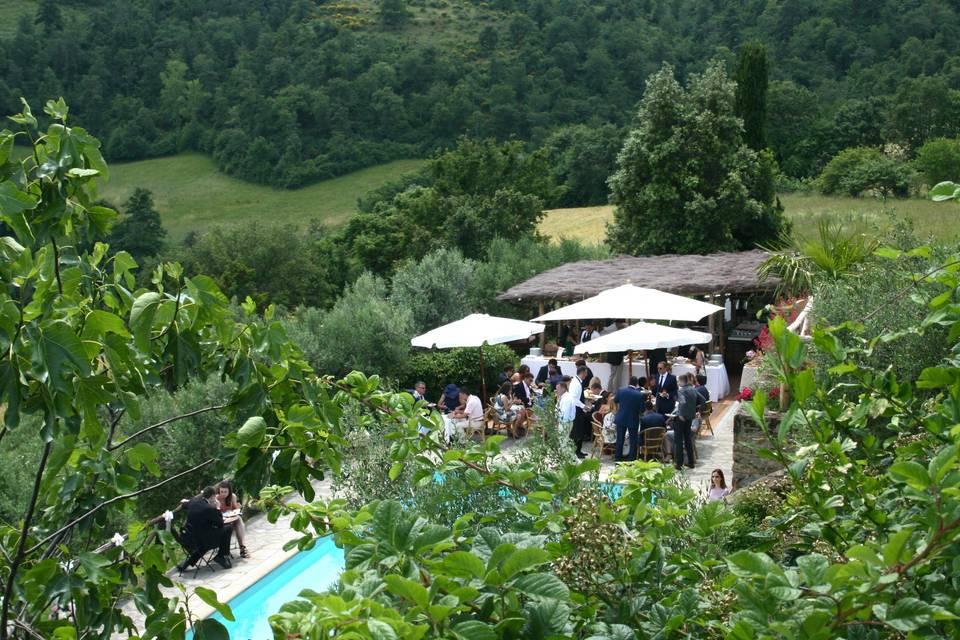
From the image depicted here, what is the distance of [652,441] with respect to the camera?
11.9 metres

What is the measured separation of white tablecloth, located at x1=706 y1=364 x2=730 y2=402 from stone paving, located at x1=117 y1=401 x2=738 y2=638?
157 cm

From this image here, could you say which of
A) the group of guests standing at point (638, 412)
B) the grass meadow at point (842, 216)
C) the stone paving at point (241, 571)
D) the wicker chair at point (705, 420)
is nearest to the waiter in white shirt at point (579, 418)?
the group of guests standing at point (638, 412)

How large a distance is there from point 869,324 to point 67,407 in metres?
7.42

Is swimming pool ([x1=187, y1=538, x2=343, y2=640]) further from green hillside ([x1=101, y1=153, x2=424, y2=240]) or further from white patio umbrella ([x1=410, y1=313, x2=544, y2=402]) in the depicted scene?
green hillside ([x1=101, y1=153, x2=424, y2=240])

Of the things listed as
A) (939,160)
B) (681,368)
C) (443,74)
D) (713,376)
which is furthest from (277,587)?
(443,74)

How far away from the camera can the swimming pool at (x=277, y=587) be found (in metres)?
9.14

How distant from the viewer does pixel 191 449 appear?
1310 cm

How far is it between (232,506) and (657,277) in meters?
11.5

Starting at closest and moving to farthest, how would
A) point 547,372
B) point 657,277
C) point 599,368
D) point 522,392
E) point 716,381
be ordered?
point 522,392 → point 547,372 → point 716,381 → point 599,368 → point 657,277

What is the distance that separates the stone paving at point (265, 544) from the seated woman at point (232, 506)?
0.15 metres

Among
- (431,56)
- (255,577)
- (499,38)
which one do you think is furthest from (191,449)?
(499,38)

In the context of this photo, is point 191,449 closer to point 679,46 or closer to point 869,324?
point 869,324

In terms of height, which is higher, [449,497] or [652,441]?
[449,497]

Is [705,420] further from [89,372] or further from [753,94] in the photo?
[753,94]
